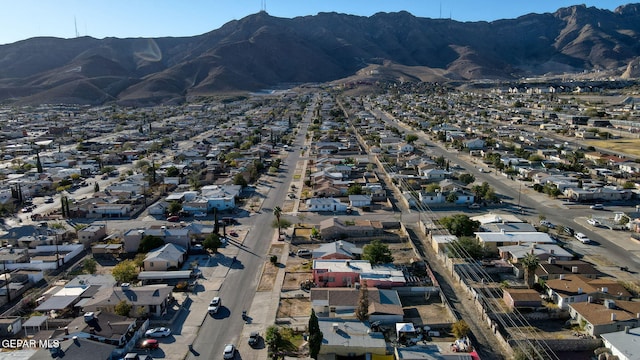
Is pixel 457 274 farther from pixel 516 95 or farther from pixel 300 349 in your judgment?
pixel 516 95

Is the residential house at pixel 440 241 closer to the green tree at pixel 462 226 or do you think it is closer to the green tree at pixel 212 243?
the green tree at pixel 462 226

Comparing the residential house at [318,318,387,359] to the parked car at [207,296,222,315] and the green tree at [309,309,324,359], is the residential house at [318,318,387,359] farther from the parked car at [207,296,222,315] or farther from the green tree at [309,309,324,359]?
the parked car at [207,296,222,315]

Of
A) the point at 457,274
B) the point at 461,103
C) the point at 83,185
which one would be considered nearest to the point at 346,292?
the point at 457,274

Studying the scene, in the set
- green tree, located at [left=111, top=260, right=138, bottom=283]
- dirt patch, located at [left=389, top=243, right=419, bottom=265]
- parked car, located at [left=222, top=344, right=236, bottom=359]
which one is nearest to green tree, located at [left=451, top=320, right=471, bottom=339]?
dirt patch, located at [left=389, top=243, right=419, bottom=265]

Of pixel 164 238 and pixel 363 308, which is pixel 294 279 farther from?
pixel 164 238

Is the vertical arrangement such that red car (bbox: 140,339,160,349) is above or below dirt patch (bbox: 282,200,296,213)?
below

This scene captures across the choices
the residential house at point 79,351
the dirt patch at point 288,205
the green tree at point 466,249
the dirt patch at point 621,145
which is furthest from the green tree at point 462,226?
the dirt patch at point 621,145
